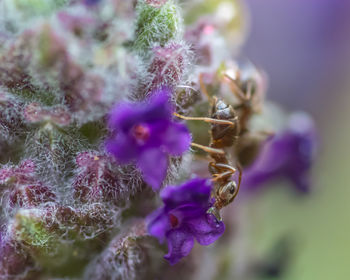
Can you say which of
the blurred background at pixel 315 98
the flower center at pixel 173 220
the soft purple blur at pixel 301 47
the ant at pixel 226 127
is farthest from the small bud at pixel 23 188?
the soft purple blur at pixel 301 47

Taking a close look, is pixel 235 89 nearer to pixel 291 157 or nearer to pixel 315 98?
pixel 291 157

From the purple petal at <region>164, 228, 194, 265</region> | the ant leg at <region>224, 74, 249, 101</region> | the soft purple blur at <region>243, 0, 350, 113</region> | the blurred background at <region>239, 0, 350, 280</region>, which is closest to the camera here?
the purple petal at <region>164, 228, 194, 265</region>

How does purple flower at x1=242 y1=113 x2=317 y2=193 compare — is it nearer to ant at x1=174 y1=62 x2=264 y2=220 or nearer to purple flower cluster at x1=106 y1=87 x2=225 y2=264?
ant at x1=174 y1=62 x2=264 y2=220

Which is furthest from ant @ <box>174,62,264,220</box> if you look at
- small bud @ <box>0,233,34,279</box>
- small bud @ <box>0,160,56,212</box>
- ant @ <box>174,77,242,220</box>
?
small bud @ <box>0,233,34,279</box>

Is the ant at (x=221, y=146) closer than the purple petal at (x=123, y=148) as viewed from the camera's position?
No

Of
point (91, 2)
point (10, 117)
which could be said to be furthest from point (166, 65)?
point (10, 117)

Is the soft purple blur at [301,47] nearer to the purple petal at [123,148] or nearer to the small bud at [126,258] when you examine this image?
the small bud at [126,258]
